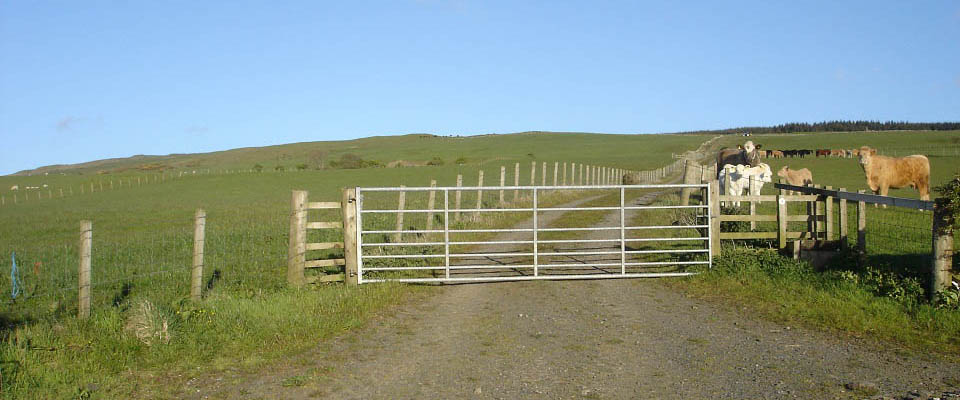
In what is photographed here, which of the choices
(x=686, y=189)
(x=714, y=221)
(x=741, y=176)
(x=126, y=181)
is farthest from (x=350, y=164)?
(x=714, y=221)

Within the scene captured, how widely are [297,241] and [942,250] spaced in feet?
28.6

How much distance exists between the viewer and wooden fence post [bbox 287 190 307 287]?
11281 mm

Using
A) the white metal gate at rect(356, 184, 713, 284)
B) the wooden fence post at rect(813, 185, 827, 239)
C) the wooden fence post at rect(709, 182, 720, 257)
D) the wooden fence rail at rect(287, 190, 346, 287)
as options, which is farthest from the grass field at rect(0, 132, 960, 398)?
the wooden fence post at rect(813, 185, 827, 239)

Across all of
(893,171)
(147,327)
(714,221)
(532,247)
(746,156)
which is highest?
(746,156)

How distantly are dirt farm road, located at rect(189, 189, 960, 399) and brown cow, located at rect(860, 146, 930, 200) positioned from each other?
14762 mm

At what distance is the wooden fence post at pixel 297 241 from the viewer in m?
11.3

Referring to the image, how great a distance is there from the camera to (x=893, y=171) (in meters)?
22.0

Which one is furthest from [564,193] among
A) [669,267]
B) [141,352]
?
[141,352]

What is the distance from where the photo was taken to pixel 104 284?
41.5ft

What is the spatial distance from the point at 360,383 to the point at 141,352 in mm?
2610

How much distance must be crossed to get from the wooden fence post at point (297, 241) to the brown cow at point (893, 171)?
17.3 meters

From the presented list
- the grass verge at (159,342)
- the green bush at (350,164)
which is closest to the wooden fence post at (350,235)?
the grass verge at (159,342)

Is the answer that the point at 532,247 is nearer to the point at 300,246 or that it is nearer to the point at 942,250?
the point at 300,246

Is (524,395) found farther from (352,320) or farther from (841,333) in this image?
(841,333)
